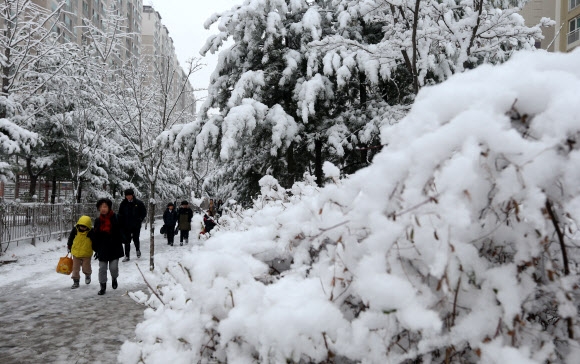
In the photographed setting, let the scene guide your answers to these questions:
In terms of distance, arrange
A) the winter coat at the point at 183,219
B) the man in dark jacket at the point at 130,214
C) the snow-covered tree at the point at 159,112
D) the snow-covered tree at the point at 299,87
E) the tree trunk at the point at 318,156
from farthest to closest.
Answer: the winter coat at the point at 183,219, the man in dark jacket at the point at 130,214, the tree trunk at the point at 318,156, the snow-covered tree at the point at 159,112, the snow-covered tree at the point at 299,87

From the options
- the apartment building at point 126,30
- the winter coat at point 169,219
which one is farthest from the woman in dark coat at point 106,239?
the winter coat at point 169,219

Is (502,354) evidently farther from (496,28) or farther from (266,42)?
(266,42)

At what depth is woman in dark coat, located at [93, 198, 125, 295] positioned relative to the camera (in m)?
7.38

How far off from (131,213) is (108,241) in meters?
3.53

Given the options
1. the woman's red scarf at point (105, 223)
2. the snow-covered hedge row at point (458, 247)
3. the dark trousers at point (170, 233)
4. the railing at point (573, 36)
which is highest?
the railing at point (573, 36)

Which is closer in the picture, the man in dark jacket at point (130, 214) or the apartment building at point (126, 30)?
the man in dark jacket at point (130, 214)

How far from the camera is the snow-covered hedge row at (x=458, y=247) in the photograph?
3.52 ft

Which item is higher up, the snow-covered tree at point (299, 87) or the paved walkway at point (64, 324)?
the snow-covered tree at point (299, 87)

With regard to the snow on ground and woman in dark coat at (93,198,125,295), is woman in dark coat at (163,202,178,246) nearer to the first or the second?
the snow on ground

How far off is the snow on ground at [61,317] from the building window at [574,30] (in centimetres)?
2995

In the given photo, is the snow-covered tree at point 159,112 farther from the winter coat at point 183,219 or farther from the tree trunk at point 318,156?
the tree trunk at point 318,156

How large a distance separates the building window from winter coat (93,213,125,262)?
30366mm

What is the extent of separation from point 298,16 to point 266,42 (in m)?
1.66

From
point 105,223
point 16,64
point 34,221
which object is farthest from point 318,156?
point 16,64
